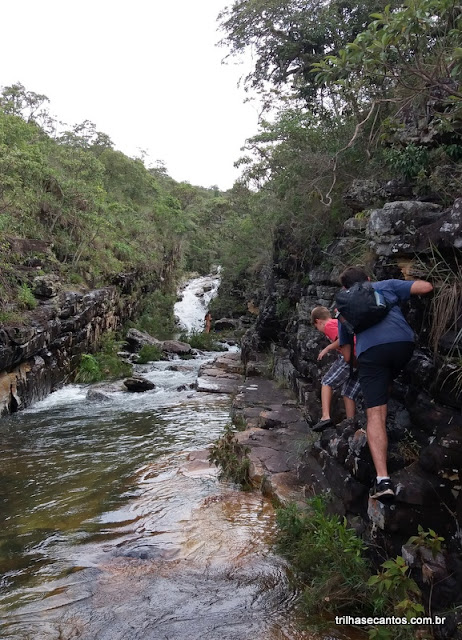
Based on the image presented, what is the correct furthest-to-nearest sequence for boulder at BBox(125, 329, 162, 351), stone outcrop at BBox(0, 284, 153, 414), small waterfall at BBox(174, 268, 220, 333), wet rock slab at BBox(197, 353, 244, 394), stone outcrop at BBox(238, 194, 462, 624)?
small waterfall at BBox(174, 268, 220, 333) < boulder at BBox(125, 329, 162, 351) < wet rock slab at BBox(197, 353, 244, 394) < stone outcrop at BBox(0, 284, 153, 414) < stone outcrop at BBox(238, 194, 462, 624)

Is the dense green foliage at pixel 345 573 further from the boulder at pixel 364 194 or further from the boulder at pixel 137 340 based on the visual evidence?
the boulder at pixel 137 340

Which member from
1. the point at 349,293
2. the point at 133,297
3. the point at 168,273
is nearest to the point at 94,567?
the point at 349,293

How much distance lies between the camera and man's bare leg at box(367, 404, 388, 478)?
11.0 feet

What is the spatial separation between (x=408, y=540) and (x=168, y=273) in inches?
1111

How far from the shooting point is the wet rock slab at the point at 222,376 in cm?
1252

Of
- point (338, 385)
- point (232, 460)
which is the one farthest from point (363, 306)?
point (232, 460)

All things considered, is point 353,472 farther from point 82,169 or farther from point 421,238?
point 82,169

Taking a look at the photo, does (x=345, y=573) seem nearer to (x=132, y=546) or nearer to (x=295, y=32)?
(x=132, y=546)

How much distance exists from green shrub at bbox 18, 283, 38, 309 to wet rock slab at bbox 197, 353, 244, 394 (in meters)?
4.93

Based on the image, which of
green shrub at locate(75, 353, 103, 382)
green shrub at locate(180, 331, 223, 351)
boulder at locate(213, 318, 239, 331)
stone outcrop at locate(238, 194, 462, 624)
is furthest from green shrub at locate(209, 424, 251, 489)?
boulder at locate(213, 318, 239, 331)

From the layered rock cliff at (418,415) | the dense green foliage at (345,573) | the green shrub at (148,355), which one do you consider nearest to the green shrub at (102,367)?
the green shrub at (148,355)

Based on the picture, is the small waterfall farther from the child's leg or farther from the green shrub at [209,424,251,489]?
the child's leg

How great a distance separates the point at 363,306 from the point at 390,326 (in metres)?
0.26

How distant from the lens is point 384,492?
10.5 feet
